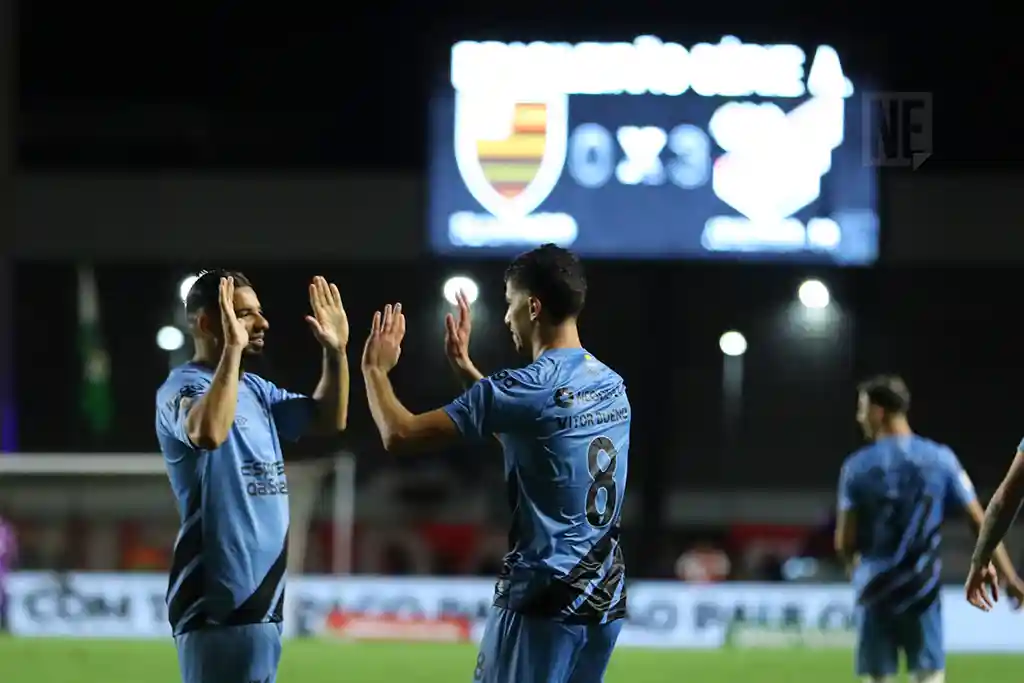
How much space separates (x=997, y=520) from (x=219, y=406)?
216 centimetres

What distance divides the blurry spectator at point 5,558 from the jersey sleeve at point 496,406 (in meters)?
13.3

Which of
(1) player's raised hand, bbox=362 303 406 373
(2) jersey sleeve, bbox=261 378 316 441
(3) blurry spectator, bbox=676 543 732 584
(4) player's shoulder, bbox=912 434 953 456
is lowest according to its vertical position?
(3) blurry spectator, bbox=676 543 732 584

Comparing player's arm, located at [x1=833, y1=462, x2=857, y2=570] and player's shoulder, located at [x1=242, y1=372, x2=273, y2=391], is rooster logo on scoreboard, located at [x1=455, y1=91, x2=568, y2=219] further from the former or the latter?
player's shoulder, located at [x1=242, y1=372, x2=273, y2=391]

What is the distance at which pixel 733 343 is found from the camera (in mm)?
34844

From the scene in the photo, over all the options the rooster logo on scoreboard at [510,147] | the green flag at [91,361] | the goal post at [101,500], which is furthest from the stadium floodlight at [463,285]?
the rooster logo on scoreboard at [510,147]

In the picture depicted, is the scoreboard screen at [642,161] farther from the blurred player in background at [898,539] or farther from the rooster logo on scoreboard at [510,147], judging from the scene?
the blurred player in background at [898,539]

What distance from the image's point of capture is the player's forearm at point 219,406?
4234 millimetres

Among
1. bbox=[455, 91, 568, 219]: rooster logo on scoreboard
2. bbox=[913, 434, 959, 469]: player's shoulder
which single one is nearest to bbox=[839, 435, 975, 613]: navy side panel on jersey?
bbox=[913, 434, 959, 469]: player's shoulder

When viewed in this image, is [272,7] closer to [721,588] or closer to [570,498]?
[721,588]

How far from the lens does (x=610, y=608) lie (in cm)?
410

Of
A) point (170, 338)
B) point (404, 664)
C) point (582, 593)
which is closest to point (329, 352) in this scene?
point (582, 593)

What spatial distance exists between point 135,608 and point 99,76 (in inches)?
778

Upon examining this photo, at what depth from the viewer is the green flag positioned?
32875 millimetres

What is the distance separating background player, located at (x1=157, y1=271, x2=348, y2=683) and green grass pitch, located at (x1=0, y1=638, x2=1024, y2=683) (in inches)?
277
